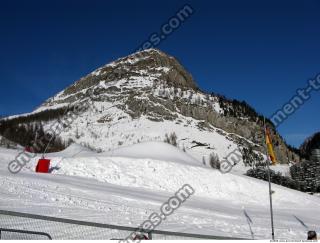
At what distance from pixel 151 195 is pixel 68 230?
18192 mm

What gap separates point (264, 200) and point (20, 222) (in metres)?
25.2

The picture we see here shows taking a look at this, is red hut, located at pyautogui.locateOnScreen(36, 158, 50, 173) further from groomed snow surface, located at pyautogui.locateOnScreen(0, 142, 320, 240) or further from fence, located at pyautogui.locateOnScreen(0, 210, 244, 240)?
fence, located at pyautogui.locateOnScreen(0, 210, 244, 240)

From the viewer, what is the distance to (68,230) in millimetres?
11344

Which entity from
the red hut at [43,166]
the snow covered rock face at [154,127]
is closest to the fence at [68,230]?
the red hut at [43,166]

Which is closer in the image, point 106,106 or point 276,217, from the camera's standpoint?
point 276,217

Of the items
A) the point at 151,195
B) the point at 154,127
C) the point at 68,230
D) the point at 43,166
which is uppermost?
the point at 154,127

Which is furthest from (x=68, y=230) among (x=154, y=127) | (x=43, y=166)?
(x=154, y=127)

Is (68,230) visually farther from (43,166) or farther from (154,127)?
(154,127)

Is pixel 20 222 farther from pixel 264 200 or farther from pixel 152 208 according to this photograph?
pixel 264 200

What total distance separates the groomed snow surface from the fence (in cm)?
551

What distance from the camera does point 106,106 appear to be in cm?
18925

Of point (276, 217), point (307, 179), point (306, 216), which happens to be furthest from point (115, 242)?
point (307, 179)

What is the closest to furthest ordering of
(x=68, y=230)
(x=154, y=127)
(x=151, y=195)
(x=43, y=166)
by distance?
(x=68, y=230), (x=151, y=195), (x=43, y=166), (x=154, y=127)

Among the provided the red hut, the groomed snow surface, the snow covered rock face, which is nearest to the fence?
the groomed snow surface
